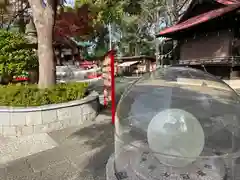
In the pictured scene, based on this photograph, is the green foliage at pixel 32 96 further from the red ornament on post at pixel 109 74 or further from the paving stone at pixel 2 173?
the paving stone at pixel 2 173

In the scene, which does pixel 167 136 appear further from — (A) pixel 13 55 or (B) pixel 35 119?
(A) pixel 13 55

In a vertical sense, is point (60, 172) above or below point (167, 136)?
below

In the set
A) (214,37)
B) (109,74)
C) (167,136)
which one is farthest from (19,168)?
(214,37)

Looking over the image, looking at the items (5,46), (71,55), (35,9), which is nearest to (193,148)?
(35,9)

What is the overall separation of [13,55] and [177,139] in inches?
257

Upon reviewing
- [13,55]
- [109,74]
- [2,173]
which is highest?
[13,55]

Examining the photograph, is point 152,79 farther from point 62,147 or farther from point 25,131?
point 25,131

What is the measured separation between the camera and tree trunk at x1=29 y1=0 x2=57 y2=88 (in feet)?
18.9

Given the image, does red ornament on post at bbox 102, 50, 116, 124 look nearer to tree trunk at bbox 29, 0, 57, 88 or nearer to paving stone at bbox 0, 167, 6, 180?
tree trunk at bbox 29, 0, 57, 88

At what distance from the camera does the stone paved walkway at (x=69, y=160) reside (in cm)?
327

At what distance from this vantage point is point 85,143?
4.48 m

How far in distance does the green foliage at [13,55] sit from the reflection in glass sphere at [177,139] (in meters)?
6.21

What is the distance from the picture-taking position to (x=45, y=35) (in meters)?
5.81

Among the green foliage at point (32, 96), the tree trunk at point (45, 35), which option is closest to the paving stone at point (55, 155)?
the green foliage at point (32, 96)
